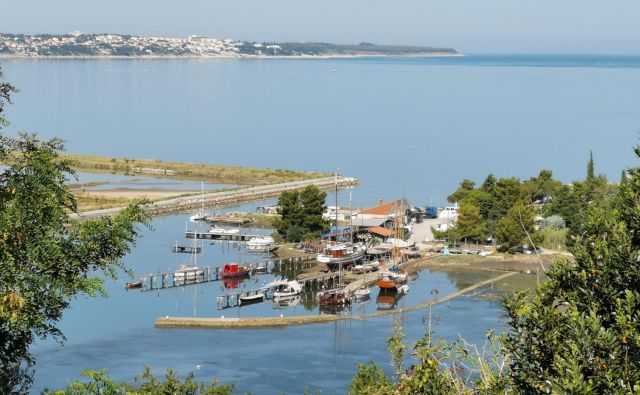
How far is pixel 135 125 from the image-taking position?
3125 inches

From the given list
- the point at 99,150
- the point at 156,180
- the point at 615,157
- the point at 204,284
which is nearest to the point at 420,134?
the point at 615,157

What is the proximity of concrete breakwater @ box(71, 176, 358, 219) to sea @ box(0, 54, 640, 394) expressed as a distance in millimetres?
1137

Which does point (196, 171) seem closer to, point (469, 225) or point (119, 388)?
point (469, 225)

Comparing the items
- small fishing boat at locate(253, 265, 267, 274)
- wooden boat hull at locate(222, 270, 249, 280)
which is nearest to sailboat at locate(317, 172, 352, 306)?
wooden boat hull at locate(222, 270, 249, 280)

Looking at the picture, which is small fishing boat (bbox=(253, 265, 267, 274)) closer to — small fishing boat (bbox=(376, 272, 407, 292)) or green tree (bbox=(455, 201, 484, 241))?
small fishing boat (bbox=(376, 272, 407, 292))

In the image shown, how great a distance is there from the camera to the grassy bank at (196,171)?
50.6 m

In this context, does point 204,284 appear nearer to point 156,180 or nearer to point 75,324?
point 75,324

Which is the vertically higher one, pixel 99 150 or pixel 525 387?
pixel 525 387

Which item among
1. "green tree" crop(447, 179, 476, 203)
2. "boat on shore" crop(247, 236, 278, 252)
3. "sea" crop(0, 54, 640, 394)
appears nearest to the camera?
"sea" crop(0, 54, 640, 394)

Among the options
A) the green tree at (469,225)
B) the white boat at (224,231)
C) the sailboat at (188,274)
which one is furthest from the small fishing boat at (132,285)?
the green tree at (469,225)

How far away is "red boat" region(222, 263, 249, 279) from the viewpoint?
29.7m

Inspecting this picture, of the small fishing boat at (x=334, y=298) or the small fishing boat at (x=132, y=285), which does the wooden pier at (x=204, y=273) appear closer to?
the small fishing boat at (x=132, y=285)

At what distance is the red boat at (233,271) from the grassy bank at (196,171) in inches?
748

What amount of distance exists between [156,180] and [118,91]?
70443 millimetres
